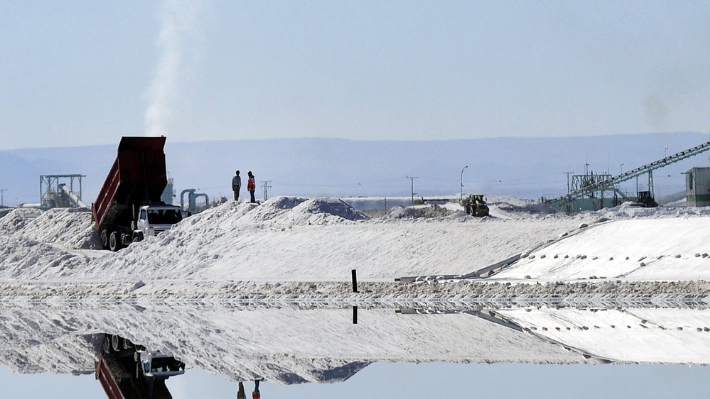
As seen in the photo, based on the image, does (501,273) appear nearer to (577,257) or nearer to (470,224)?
(577,257)

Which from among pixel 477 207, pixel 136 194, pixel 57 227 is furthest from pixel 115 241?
pixel 477 207

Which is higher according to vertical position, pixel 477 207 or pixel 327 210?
pixel 477 207

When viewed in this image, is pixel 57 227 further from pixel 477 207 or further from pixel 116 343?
pixel 116 343

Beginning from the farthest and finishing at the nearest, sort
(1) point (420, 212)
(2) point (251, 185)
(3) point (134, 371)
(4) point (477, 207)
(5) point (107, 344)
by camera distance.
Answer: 1. (1) point (420, 212)
2. (4) point (477, 207)
3. (2) point (251, 185)
4. (5) point (107, 344)
5. (3) point (134, 371)

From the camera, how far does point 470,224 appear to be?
129 feet

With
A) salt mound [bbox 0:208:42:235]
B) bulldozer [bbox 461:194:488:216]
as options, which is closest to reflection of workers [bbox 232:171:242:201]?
salt mound [bbox 0:208:42:235]

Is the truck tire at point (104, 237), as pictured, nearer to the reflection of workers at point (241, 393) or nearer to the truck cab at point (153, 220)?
the truck cab at point (153, 220)

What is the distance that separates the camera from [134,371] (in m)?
17.4

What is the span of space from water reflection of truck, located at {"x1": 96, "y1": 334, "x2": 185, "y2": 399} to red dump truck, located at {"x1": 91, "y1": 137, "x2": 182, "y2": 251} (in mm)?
24571

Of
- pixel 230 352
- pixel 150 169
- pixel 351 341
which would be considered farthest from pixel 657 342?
pixel 150 169

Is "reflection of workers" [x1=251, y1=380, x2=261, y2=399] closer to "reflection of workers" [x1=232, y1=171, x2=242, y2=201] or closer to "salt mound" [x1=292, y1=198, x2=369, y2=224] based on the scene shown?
"salt mound" [x1=292, y1=198, x2=369, y2=224]

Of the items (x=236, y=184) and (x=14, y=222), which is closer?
(x=236, y=184)

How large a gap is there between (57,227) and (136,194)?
11.8 meters

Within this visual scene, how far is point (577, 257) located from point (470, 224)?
683cm
